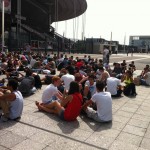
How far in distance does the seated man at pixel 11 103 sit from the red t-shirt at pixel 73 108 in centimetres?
120

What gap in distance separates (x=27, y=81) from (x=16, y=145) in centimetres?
440

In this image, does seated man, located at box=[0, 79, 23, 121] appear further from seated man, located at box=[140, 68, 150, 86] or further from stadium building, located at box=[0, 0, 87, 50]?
stadium building, located at box=[0, 0, 87, 50]

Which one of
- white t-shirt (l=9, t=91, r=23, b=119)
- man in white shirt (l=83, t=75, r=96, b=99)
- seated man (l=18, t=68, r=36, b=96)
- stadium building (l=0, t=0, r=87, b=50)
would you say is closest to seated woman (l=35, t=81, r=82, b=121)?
white t-shirt (l=9, t=91, r=23, b=119)

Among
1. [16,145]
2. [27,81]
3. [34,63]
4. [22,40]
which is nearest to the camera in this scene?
[16,145]

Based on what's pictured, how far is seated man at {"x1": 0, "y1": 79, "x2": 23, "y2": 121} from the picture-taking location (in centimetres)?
630

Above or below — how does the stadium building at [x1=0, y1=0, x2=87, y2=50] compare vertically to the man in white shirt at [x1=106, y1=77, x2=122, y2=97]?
above

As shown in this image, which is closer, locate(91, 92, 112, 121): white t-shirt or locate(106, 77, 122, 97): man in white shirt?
locate(91, 92, 112, 121): white t-shirt

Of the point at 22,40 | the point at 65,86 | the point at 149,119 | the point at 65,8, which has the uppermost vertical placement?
the point at 65,8

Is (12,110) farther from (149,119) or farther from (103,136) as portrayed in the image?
(149,119)

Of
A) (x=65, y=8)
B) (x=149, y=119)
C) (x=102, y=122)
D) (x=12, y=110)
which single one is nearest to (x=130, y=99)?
(x=149, y=119)

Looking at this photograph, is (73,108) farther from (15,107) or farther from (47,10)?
(47,10)

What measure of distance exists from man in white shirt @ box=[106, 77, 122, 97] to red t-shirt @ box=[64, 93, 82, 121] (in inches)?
144

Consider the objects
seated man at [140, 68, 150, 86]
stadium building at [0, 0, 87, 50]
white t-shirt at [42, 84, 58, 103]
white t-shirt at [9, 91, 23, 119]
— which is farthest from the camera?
stadium building at [0, 0, 87, 50]

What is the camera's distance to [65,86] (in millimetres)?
9766
